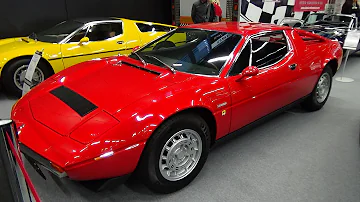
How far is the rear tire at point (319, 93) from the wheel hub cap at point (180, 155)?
6.53ft

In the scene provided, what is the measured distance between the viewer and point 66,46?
13.8 feet

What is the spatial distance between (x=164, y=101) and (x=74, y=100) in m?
0.71

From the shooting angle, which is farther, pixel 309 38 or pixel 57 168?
pixel 309 38

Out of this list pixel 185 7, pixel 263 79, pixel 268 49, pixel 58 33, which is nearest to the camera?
pixel 263 79

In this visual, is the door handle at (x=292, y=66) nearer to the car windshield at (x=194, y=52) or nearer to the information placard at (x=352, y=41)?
the car windshield at (x=194, y=52)

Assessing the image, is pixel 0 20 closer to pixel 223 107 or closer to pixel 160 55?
pixel 160 55

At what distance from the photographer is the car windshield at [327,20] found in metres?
6.74

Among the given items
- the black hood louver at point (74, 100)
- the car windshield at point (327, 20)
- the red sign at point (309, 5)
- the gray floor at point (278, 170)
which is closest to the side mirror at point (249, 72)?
the gray floor at point (278, 170)

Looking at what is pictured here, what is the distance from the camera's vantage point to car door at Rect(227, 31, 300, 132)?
242 cm

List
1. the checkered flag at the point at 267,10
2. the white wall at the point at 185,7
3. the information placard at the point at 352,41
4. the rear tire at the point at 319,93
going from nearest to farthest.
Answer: the rear tire at the point at 319,93 → the information placard at the point at 352,41 → the checkered flag at the point at 267,10 → the white wall at the point at 185,7

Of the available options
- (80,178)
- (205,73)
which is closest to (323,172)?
(205,73)

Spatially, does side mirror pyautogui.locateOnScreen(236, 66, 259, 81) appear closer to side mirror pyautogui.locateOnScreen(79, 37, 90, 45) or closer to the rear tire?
the rear tire

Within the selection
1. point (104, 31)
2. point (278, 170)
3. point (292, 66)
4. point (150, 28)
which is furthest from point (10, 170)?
point (150, 28)

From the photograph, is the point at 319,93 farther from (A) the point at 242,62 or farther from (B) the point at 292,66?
(A) the point at 242,62
